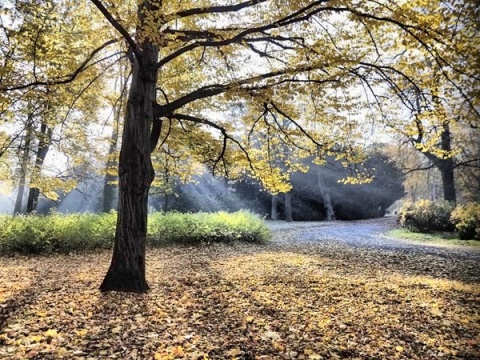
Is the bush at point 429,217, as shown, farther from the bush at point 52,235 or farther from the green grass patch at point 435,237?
the bush at point 52,235

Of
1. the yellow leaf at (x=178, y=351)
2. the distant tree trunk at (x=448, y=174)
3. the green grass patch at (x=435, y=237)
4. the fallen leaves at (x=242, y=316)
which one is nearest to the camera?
the yellow leaf at (x=178, y=351)

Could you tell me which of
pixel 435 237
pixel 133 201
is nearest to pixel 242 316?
pixel 133 201

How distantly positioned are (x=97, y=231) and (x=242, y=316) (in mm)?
7681

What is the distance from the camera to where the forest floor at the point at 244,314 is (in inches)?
127

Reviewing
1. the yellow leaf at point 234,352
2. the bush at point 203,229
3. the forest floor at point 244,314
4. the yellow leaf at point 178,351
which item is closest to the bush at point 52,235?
the bush at point 203,229

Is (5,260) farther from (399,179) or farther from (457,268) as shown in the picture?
(399,179)

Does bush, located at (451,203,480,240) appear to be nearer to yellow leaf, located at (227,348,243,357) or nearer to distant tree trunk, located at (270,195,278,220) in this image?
distant tree trunk, located at (270,195,278,220)

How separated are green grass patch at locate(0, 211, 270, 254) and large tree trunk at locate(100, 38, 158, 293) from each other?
553 cm

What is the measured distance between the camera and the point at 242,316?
408 cm

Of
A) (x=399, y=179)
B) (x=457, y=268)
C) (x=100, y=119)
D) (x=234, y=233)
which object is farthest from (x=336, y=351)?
(x=399, y=179)

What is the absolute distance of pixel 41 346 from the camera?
3166mm

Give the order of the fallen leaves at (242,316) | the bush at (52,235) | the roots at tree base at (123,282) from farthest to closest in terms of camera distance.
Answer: the bush at (52,235) → the roots at tree base at (123,282) → the fallen leaves at (242,316)

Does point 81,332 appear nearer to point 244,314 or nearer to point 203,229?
point 244,314

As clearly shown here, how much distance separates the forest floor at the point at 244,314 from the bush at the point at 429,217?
10.3 m
